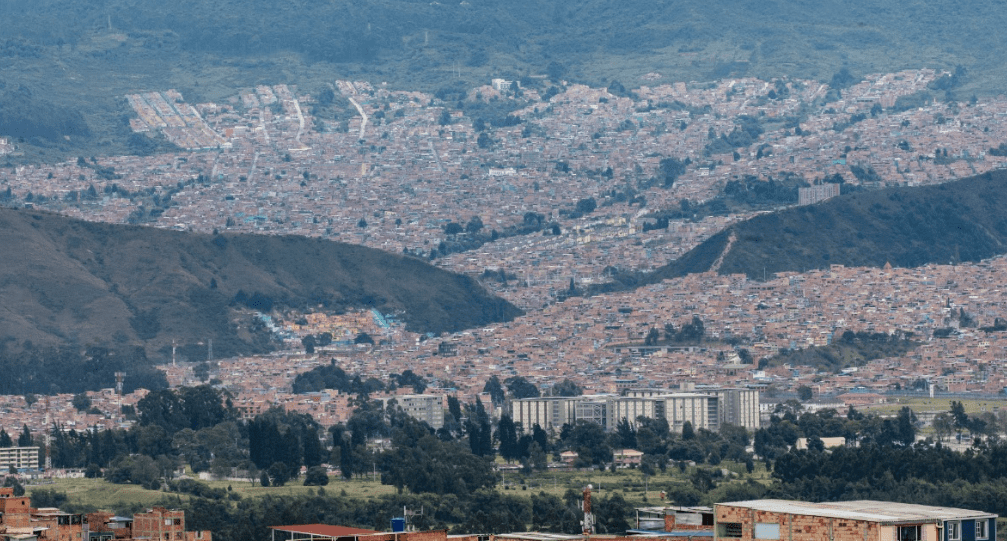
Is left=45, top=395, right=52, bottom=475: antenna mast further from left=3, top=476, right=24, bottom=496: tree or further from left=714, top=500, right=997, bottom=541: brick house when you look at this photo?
left=714, top=500, right=997, bottom=541: brick house

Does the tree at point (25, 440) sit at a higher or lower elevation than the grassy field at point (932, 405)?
lower

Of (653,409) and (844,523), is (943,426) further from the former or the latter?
(844,523)

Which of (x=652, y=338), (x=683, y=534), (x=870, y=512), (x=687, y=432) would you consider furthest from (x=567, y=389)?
(x=870, y=512)

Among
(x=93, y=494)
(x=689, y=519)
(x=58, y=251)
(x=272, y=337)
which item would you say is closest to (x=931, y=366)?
(x=272, y=337)

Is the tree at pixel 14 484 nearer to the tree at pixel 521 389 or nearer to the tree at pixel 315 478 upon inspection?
the tree at pixel 315 478

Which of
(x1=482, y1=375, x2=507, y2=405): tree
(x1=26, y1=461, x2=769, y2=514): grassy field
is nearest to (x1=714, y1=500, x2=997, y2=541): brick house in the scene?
(x1=26, y1=461, x2=769, y2=514): grassy field

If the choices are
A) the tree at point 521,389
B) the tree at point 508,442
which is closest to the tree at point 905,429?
the tree at point 508,442
